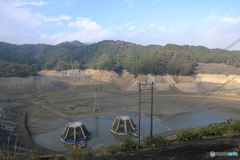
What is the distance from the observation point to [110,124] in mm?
28688

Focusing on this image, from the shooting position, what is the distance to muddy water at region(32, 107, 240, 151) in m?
22.4

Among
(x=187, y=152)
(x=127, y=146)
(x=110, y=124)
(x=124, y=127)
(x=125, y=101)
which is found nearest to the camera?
(x=187, y=152)

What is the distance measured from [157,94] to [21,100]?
113 ft

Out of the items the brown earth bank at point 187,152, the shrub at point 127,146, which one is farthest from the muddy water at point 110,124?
the brown earth bank at point 187,152

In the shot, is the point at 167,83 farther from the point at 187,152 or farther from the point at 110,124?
the point at 187,152

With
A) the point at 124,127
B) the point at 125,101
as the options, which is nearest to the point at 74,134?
the point at 124,127

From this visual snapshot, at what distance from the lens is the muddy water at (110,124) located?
2244 centimetres

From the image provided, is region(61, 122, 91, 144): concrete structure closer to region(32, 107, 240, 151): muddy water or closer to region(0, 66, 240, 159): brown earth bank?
region(32, 107, 240, 151): muddy water

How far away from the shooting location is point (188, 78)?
58344mm

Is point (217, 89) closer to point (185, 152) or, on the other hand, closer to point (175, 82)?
point (175, 82)

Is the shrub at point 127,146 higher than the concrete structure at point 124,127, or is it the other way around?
the shrub at point 127,146

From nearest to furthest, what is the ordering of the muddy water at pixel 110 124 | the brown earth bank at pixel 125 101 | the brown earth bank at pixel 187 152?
the brown earth bank at pixel 187 152, the brown earth bank at pixel 125 101, the muddy water at pixel 110 124

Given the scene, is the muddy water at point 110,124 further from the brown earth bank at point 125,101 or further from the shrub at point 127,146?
the shrub at point 127,146

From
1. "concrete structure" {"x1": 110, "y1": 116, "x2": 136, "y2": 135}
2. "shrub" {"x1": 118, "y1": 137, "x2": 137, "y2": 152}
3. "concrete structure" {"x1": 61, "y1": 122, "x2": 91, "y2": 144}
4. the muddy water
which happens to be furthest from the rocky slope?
"shrub" {"x1": 118, "y1": 137, "x2": 137, "y2": 152}
